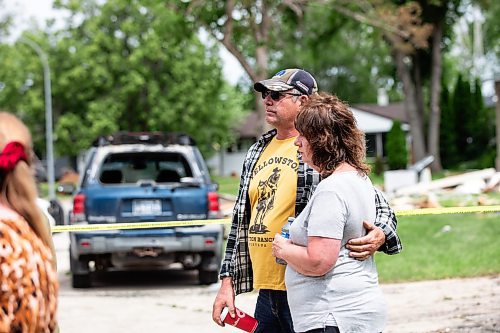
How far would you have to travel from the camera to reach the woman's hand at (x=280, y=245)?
3684 millimetres

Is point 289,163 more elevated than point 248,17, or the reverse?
point 248,17

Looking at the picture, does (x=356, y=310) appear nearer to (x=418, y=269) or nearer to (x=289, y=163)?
(x=289, y=163)

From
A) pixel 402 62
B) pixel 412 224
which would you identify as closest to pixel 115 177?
pixel 412 224

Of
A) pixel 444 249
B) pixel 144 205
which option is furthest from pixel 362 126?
pixel 144 205

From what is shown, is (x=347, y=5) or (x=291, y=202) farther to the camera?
(x=347, y=5)

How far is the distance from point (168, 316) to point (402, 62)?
3611 cm

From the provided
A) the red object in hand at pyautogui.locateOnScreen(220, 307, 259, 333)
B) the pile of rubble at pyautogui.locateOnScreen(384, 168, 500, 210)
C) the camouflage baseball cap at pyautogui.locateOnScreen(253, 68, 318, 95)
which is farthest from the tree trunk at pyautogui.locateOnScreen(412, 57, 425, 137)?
the red object in hand at pyautogui.locateOnScreen(220, 307, 259, 333)

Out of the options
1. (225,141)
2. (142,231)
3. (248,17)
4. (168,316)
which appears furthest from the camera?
(225,141)

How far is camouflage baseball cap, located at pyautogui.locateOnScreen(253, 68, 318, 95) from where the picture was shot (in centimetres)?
436

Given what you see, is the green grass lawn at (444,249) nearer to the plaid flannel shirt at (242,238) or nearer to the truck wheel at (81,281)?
the truck wheel at (81,281)

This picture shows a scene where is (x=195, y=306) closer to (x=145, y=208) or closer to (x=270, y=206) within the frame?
(x=145, y=208)

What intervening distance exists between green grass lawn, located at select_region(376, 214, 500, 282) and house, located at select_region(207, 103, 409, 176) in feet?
164

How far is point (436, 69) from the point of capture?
4388cm

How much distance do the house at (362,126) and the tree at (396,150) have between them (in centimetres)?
2637
